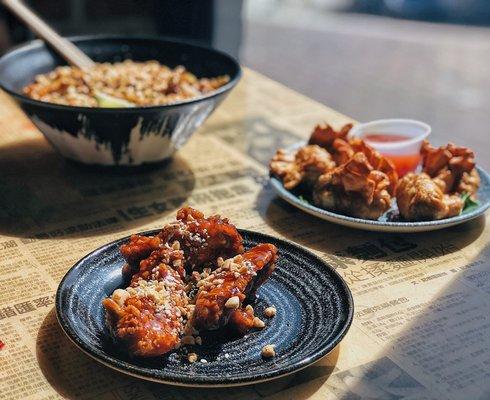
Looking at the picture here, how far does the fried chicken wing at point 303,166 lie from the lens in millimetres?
1643

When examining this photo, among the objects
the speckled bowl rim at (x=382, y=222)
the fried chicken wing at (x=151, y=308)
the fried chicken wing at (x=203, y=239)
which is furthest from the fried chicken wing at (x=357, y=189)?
the fried chicken wing at (x=151, y=308)

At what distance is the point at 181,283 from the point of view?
1.21m

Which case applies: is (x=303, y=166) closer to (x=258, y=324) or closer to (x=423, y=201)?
(x=423, y=201)

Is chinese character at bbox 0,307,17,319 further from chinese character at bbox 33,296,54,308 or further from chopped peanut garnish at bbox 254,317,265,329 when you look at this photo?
chopped peanut garnish at bbox 254,317,265,329

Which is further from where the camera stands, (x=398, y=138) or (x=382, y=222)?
(x=398, y=138)

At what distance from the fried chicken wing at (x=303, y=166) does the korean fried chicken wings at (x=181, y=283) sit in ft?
1.33

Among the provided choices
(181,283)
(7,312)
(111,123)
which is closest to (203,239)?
(181,283)

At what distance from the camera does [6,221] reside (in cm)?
162

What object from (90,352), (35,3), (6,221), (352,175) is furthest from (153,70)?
(35,3)

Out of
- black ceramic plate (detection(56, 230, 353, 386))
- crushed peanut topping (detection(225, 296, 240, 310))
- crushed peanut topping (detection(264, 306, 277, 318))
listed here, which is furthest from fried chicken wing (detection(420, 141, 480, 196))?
crushed peanut topping (detection(225, 296, 240, 310))

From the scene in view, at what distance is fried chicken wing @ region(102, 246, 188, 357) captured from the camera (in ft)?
3.48

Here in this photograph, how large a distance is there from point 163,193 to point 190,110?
0.72ft

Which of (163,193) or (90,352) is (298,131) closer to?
(163,193)

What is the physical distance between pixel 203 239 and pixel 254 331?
7.6 inches
